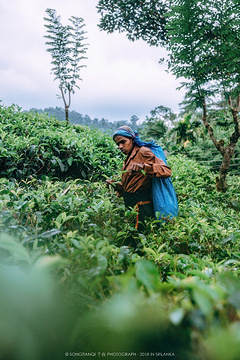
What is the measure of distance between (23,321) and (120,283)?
0.26 meters

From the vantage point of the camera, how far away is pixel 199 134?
12.8 meters

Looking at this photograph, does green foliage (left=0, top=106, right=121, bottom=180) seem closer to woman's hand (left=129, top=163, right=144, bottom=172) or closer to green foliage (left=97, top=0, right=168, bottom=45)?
woman's hand (left=129, top=163, right=144, bottom=172)

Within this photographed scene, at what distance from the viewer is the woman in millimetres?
2467

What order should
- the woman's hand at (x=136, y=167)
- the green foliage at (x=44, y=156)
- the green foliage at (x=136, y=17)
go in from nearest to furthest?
the woman's hand at (x=136, y=167) < the green foliage at (x=44, y=156) < the green foliage at (x=136, y=17)

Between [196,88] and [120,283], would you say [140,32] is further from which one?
[120,283]

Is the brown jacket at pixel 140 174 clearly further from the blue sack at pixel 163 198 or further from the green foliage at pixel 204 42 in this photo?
the green foliage at pixel 204 42

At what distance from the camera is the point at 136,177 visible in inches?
98.2

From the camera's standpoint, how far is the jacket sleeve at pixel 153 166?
231 centimetres

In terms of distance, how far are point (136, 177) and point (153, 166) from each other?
25cm

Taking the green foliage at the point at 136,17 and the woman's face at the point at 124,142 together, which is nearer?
the woman's face at the point at 124,142

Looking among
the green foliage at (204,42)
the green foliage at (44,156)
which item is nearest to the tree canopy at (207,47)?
the green foliage at (204,42)

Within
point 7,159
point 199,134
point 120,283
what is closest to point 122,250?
point 120,283

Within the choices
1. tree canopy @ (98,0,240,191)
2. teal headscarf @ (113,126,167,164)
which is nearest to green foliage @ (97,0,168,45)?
tree canopy @ (98,0,240,191)

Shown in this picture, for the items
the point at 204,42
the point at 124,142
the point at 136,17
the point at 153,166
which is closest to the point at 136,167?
the point at 153,166
